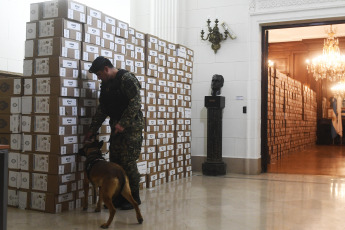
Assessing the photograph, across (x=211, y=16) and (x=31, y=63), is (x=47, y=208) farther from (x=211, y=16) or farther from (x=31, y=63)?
(x=211, y=16)

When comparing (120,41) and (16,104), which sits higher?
(120,41)

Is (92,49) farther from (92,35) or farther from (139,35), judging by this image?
(139,35)

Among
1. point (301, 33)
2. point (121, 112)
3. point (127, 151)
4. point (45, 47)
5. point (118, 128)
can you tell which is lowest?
point (127, 151)

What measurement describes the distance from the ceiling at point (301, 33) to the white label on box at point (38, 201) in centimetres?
976

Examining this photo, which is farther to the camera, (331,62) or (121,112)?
(331,62)

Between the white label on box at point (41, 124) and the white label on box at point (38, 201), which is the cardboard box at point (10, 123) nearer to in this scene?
the white label on box at point (41, 124)

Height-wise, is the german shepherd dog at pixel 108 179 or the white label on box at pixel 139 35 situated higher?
the white label on box at pixel 139 35

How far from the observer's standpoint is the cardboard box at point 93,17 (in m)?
Answer: 4.36

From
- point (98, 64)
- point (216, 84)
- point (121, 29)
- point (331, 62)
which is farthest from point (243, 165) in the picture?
point (331, 62)

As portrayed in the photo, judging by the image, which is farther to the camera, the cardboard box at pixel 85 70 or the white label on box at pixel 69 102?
the cardboard box at pixel 85 70

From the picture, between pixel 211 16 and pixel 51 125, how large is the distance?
449 cm

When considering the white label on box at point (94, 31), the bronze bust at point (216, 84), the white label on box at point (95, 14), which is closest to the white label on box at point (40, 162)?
the white label on box at point (94, 31)

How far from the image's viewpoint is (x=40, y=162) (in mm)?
4105

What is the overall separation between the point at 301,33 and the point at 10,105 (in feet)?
36.6
